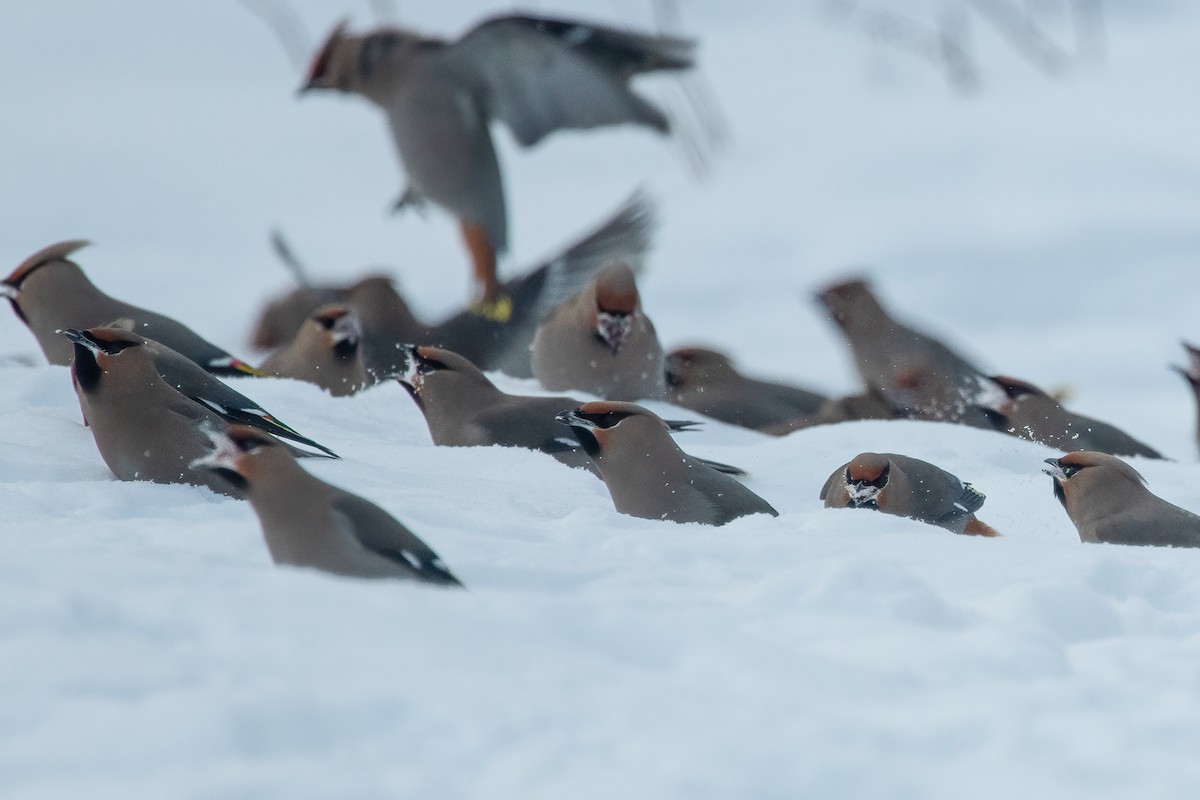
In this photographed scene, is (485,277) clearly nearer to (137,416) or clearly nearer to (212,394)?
(212,394)

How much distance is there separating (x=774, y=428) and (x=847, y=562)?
393cm

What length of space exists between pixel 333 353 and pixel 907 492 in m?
2.92

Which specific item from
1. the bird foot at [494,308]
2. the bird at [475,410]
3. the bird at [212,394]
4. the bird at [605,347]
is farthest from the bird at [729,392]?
the bird at [212,394]

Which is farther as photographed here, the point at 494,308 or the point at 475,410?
the point at 494,308

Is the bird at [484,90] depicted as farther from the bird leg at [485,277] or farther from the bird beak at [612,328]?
the bird beak at [612,328]

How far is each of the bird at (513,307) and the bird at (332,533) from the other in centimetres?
424

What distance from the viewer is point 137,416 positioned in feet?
15.5

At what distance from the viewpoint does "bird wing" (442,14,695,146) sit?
7426mm

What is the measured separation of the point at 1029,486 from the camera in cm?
602

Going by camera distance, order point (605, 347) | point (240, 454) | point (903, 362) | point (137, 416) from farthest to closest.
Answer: point (903, 362)
point (605, 347)
point (137, 416)
point (240, 454)

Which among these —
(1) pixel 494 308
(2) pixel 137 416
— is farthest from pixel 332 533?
(1) pixel 494 308

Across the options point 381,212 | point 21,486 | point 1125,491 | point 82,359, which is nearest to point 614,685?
point 21,486

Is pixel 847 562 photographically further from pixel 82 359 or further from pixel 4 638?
pixel 82 359

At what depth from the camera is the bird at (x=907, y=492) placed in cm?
523
